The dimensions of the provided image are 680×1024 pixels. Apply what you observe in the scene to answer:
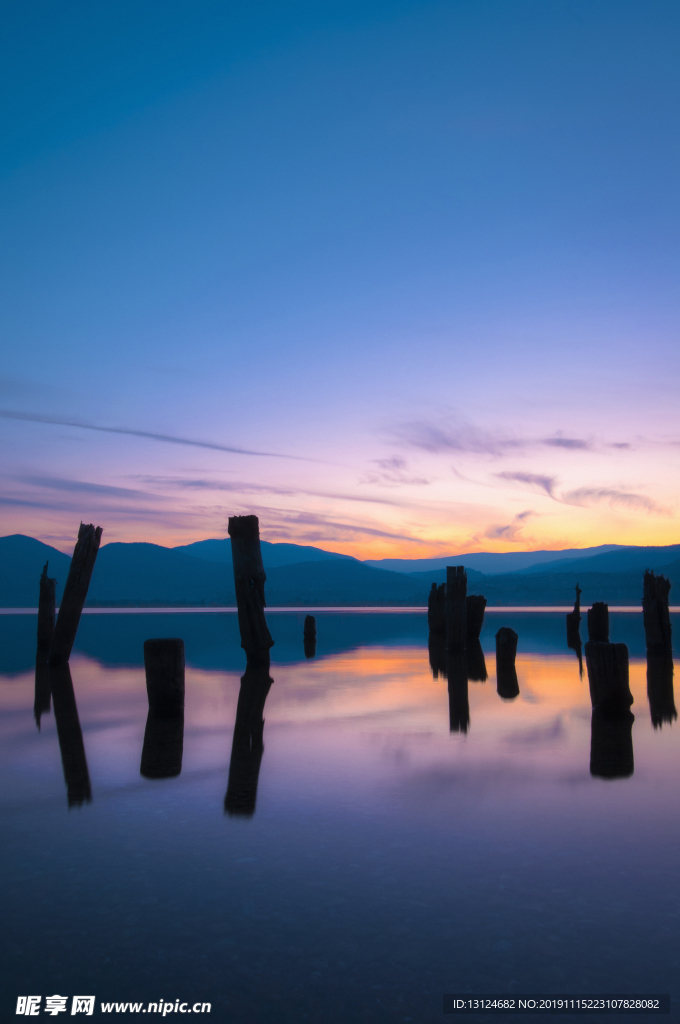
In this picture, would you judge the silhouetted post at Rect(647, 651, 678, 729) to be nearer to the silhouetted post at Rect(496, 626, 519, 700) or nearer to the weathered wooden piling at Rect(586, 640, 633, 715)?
the weathered wooden piling at Rect(586, 640, 633, 715)

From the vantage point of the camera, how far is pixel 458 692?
12664mm

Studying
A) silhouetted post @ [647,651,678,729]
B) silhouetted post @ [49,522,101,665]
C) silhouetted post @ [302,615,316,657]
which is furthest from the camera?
silhouetted post @ [302,615,316,657]

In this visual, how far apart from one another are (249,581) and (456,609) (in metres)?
6.64

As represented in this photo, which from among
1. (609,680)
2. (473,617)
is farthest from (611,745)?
(473,617)

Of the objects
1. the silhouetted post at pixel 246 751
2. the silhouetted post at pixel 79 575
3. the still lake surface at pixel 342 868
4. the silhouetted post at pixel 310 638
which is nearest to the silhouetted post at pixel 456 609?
the silhouetted post at pixel 310 638

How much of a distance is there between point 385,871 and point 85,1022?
1.92 metres

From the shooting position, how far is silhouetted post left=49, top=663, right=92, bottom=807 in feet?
20.4

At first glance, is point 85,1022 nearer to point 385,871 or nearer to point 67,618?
point 385,871

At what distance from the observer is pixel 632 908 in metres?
3.74

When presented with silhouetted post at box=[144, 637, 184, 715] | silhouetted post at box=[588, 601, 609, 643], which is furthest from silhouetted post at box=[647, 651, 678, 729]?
silhouetted post at box=[144, 637, 184, 715]

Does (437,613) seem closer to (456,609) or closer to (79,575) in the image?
(456,609)

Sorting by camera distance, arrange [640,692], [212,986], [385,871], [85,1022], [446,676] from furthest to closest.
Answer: [446,676] → [640,692] → [385,871] → [212,986] → [85,1022]

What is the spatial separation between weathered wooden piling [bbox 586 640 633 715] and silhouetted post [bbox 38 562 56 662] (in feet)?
45.0

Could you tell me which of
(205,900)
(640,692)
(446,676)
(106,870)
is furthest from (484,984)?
(446,676)
